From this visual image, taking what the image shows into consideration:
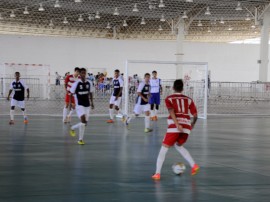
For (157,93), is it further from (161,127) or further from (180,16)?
(180,16)

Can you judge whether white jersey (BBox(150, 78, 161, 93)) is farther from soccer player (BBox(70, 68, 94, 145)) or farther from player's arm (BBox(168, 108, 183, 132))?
player's arm (BBox(168, 108, 183, 132))

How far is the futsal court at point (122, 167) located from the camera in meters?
7.29

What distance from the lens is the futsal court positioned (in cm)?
729

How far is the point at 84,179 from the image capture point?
8.27 meters

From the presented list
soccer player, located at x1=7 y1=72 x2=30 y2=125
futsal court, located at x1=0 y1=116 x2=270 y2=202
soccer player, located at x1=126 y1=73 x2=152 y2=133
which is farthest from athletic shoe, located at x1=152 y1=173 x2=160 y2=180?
soccer player, located at x1=7 y1=72 x2=30 y2=125

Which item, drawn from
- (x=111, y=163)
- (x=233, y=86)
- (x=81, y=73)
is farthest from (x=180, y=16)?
(x=111, y=163)

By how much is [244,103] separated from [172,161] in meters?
26.3

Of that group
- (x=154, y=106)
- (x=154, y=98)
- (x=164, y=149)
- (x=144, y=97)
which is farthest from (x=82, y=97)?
(x=154, y=106)

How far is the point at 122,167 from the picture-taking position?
9.49 metres

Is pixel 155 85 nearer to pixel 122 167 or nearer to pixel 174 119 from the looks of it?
pixel 122 167

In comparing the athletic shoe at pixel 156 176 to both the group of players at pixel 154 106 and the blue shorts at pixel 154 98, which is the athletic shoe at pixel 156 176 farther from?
the blue shorts at pixel 154 98

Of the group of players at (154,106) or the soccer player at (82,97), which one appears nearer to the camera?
the group of players at (154,106)

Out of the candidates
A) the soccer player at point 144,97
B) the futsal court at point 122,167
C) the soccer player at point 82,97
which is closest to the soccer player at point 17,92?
the futsal court at point 122,167

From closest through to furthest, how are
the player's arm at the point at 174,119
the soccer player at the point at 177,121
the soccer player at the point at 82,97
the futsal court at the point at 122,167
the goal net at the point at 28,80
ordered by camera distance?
the futsal court at the point at 122,167 < the player's arm at the point at 174,119 < the soccer player at the point at 177,121 < the soccer player at the point at 82,97 < the goal net at the point at 28,80
